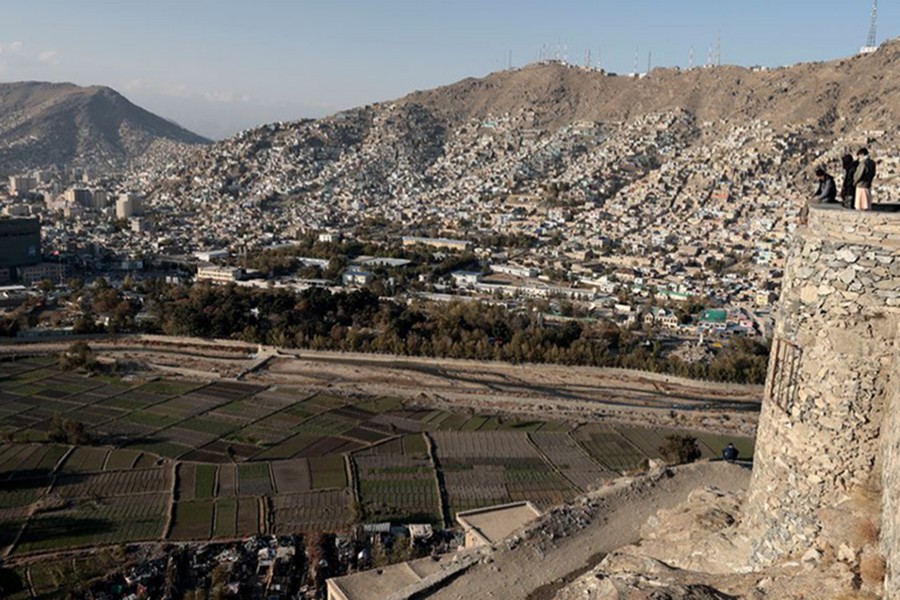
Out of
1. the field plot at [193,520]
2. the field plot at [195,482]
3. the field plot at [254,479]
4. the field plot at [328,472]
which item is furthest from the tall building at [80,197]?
the field plot at [193,520]

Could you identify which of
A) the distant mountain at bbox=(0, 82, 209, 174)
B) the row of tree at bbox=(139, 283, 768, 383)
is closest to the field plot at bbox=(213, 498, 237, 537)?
the row of tree at bbox=(139, 283, 768, 383)

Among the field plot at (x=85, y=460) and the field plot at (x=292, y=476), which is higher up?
the field plot at (x=292, y=476)

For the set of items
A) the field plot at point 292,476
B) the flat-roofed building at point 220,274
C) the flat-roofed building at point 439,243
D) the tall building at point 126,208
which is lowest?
the field plot at point 292,476

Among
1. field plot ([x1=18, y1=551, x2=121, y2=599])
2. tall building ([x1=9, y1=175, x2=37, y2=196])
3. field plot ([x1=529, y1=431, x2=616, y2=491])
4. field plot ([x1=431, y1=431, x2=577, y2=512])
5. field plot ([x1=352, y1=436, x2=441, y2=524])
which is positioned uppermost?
tall building ([x1=9, y1=175, x2=37, y2=196])

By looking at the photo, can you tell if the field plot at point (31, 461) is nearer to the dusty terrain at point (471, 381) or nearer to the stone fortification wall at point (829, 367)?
the dusty terrain at point (471, 381)

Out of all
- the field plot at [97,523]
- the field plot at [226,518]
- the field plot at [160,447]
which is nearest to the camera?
the field plot at [97,523]

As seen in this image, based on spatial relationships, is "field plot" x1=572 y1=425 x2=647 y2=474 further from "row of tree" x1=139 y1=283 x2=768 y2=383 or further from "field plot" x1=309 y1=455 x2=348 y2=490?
"field plot" x1=309 y1=455 x2=348 y2=490

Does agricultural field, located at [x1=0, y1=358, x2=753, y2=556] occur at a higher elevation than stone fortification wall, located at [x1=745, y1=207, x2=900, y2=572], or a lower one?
lower

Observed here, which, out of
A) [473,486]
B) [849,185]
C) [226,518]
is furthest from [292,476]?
[849,185]
